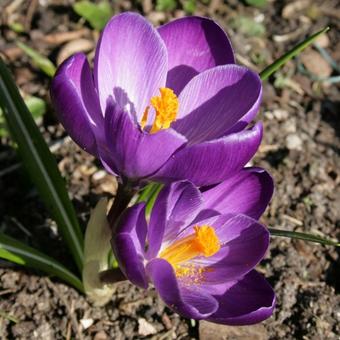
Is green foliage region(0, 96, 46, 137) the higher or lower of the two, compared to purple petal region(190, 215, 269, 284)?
lower

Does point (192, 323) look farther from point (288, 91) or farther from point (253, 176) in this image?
point (288, 91)

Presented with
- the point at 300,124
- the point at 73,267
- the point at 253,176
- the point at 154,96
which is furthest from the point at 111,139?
the point at 300,124

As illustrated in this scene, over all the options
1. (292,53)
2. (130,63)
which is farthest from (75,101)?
(292,53)

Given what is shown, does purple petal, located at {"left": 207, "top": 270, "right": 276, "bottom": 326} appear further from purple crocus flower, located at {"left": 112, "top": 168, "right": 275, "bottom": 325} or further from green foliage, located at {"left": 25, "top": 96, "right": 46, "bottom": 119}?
green foliage, located at {"left": 25, "top": 96, "right": 46, "bottom": 119}

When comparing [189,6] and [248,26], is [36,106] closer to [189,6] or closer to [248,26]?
[189,6]

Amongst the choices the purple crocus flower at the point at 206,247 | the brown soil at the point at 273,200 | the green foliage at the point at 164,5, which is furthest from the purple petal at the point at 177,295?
the green foliage at the point at 164,5

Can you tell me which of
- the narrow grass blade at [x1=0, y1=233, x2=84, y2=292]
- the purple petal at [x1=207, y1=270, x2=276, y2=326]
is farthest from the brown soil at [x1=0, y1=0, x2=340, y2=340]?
the purple petal at [x1=207, y1=270, x2=276, y2=326]

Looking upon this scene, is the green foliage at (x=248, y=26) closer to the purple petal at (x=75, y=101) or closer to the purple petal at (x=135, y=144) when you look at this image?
the purple petal at (x=75, y=101)
